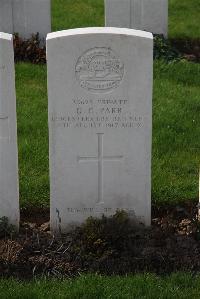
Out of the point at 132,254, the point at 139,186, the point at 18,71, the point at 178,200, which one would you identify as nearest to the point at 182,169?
the point at 178,200

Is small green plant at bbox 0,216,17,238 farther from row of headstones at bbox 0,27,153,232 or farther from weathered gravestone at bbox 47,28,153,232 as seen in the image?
weathered gravestone at bbox 47,28,153,232

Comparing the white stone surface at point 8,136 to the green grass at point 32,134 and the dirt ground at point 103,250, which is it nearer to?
the dirt ground at point 103,250

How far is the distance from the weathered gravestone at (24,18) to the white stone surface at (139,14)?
963 millimetres

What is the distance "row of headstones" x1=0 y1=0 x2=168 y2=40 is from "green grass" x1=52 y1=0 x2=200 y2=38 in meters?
0.70

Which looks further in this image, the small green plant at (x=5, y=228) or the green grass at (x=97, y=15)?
the green grass at (x=97, y=15)

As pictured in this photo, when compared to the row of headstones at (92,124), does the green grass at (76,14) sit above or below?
above

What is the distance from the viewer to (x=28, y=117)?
8.56 m

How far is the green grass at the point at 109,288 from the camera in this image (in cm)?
521

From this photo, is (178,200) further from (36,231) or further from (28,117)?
(28,117)

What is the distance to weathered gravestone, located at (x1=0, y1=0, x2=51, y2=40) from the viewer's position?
11.1 metres

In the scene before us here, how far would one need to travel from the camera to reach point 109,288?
5.27m

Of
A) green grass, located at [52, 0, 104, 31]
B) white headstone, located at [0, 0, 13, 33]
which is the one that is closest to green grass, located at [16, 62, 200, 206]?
white headstone, located at [0, 0, 13, 33]

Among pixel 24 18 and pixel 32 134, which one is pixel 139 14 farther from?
pixel 32 134

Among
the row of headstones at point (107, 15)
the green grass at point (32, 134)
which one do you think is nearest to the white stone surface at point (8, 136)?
A: the green grass at point (32, 134)
